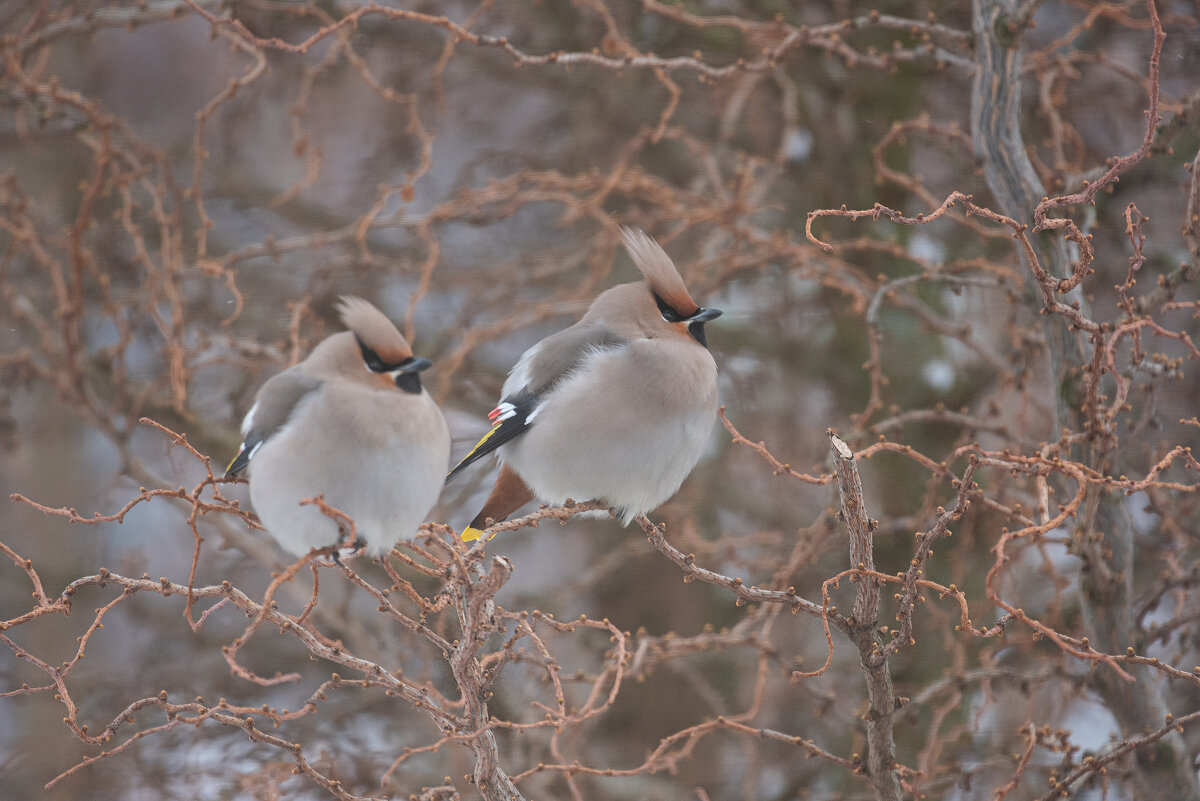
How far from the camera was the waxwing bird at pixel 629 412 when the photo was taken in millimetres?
1803

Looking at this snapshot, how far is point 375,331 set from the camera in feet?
4.36

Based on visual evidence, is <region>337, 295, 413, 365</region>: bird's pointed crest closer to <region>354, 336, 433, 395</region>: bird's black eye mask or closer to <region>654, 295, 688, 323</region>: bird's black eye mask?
<region>354, 336, 433, 395</region>: bird's black eye mask

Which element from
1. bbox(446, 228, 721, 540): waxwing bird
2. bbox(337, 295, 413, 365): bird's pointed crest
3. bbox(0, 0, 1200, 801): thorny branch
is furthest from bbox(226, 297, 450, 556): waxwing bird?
bbox(0, 0, 1200, 801): thorny branch

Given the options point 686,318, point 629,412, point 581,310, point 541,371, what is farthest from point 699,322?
point 581,310

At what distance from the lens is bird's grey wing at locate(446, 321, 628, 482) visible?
6.16ft

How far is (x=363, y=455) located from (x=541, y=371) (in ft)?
2.14

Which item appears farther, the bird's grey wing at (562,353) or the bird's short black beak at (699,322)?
the bird's grey wing at (562,353)

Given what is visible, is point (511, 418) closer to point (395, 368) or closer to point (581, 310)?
point (395, 368)

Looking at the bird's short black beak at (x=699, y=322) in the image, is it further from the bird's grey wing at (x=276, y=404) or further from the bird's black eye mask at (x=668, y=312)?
the bird's grey wing at (x=276, y=404)

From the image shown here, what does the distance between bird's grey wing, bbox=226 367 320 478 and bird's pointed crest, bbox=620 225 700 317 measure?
0.52 meters

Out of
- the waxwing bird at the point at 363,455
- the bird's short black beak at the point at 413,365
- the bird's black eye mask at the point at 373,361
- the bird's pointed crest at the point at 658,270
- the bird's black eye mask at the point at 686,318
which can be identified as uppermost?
the bird's pointed crest at the point at 658,270

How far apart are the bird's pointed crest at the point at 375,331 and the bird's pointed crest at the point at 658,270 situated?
1.59ft

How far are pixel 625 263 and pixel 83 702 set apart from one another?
2085 millimetres

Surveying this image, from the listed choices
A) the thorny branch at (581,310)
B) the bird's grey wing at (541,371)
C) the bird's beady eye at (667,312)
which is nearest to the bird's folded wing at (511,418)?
the bird's grey wing at (541,371)
